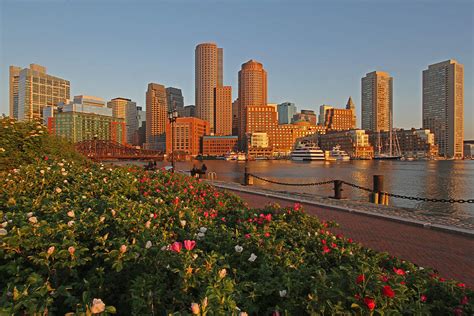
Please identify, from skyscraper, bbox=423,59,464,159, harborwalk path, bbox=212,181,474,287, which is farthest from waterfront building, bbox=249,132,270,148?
harborwalk path, bbox=212,181,474,287

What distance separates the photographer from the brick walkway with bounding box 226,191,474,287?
5.33m

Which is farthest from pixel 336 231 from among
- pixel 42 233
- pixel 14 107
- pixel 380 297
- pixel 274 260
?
pixel 14 107

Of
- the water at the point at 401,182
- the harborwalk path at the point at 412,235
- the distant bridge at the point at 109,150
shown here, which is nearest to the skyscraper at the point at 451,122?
the water at the point at 401,182

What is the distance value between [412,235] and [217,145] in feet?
590

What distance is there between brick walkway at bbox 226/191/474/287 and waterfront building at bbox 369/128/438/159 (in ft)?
533

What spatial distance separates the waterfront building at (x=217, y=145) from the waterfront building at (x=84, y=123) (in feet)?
170

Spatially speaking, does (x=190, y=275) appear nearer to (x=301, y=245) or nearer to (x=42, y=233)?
(x=42, y=233)

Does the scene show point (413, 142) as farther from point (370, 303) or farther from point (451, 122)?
point (370, 303)

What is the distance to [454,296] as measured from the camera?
2299mm

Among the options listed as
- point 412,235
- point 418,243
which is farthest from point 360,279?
point 412,235

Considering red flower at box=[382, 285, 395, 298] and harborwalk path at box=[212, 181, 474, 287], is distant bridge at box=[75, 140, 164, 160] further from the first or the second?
red flower at box=[382, 285, 395, 298]

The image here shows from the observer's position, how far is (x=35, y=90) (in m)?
170

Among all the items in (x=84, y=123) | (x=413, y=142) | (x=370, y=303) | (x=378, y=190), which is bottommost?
(x=378, y=190)

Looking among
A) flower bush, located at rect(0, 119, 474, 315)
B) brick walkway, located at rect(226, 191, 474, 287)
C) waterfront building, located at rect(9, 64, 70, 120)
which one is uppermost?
waterfront building, located at rect(9, 64, 70, 120)
